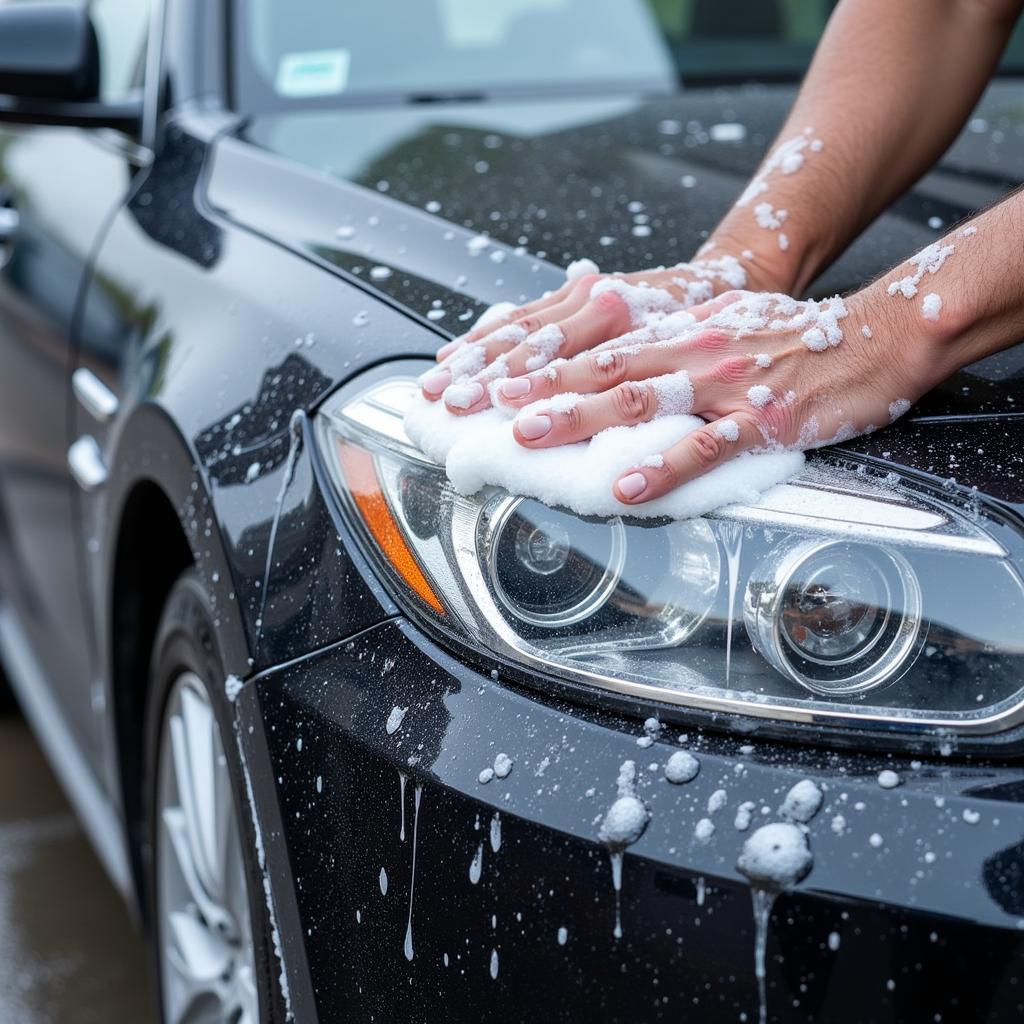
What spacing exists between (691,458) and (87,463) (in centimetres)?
120

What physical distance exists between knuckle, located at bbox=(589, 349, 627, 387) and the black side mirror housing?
1525 millimetres

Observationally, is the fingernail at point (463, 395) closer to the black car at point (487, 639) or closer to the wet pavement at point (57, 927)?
the black car at point (487, 639)

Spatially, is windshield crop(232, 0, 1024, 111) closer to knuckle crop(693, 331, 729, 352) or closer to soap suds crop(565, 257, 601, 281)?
soap suds crop(565, 257, 601, 281)

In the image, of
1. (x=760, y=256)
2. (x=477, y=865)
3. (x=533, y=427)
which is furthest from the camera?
(x=760, y=256)

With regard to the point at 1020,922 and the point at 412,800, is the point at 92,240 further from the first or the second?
the point at 1020,922

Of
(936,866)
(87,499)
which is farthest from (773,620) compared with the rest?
(87,499)

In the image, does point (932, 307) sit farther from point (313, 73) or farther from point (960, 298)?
point (313, 73)

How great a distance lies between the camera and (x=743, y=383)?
4.15 ft

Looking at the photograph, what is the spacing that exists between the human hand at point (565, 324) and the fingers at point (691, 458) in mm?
196

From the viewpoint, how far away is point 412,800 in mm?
1174

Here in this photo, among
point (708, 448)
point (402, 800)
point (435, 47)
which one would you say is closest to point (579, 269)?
point (708, 448)

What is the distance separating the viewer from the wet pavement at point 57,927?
101 inches

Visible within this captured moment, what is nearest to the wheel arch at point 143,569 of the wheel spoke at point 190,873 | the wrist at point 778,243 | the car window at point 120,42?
the wheel spoke at point 190,873

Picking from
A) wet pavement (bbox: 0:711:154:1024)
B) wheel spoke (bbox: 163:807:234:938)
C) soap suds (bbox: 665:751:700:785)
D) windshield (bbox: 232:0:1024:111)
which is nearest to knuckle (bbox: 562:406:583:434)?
soap suds (bbox: 665:751:700:785)
